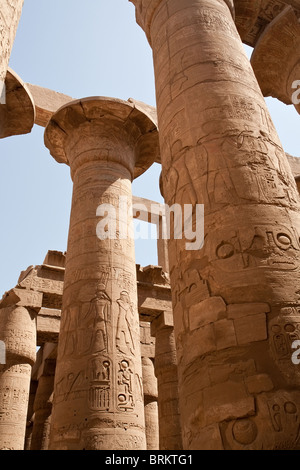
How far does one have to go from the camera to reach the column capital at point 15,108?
6172 millimetres

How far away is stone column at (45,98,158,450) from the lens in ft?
15.8

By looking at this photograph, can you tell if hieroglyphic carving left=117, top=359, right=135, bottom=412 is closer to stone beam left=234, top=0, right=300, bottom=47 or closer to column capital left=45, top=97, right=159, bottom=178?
column capital left=45, top=97, right=159, bottom=178

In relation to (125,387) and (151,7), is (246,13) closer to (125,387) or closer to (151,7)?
(151,7)

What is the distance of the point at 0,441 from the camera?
7.04 metres

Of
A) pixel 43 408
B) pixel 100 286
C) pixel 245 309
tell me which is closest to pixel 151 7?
pixel 100 286

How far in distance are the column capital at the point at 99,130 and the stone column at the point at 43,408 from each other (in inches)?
265

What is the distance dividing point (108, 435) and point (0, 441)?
138 inches

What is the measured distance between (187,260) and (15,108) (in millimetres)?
4778

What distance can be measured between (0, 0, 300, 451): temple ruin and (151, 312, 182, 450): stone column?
0.03m

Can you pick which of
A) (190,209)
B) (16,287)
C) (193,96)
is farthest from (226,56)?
(16,287)

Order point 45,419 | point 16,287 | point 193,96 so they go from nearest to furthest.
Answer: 1. point 193,96
2. point 16,287
3. point 45,419

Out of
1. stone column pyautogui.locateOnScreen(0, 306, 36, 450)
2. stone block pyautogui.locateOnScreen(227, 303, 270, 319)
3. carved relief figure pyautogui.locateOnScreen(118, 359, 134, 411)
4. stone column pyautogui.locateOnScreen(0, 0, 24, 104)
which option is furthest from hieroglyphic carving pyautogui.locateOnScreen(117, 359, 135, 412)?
stone column pyautogui.locateOnScreen(0, 0, 24, 104)

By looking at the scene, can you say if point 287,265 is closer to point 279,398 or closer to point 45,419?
point 279,398

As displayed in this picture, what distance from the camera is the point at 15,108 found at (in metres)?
6.45
